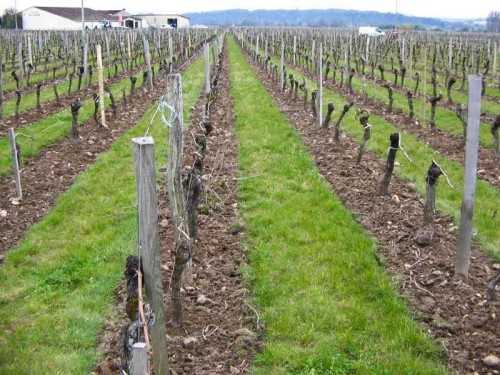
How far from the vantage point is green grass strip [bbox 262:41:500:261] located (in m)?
6.86

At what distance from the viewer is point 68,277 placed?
19.5 ft

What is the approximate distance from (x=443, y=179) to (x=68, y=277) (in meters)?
5.89

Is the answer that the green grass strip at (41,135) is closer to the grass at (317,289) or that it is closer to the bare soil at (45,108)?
the bare soil at (45,108)

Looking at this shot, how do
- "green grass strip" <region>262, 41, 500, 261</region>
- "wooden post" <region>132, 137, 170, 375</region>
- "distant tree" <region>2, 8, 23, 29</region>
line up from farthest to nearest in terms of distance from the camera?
"distant tree" <region>2, 8, 23, 29</region> → "green grass strip" <region>262, 41, 500, 261</region> → "wooden post" <region>132, 137, 170, 375</region>

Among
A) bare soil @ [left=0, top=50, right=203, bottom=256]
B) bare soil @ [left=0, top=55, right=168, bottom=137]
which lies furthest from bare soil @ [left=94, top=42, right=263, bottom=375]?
bare soil @ [left=0, top=55, right=168, bottom=137]

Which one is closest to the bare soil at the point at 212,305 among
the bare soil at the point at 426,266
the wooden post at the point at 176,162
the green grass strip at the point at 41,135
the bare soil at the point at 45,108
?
the wooden post at the point at 176,162

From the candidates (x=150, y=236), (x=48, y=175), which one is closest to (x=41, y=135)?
(x=48, y=175)

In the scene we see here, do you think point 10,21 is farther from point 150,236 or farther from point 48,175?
point 150,236

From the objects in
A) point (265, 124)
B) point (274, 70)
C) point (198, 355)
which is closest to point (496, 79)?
point (274, 70)

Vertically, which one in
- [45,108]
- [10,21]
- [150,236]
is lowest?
[45,108]

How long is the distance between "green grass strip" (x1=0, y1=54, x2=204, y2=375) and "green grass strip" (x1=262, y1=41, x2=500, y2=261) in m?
3.94

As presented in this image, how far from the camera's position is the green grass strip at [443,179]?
6.86m

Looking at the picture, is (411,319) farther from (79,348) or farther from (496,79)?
(496,79)

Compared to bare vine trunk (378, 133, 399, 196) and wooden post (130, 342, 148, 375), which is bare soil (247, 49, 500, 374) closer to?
bare vine trunk (378, 133, 399, 196)
